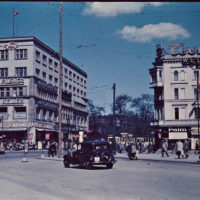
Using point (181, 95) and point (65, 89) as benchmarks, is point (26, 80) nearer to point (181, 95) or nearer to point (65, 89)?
point (65, 89)

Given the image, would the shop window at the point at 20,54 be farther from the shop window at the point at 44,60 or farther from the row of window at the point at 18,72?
the shop window at the point at 44,60

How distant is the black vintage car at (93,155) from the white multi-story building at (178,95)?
3930 centimetres

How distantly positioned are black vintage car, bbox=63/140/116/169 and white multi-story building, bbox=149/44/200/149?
39300 mm

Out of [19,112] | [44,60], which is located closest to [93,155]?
[19,112]

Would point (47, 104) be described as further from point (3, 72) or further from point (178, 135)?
point (178, 135)

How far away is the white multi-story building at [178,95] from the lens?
2350 inches

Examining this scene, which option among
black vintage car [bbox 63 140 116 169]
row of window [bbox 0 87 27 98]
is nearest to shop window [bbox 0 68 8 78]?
row of window [bbox 0 87 27 98]

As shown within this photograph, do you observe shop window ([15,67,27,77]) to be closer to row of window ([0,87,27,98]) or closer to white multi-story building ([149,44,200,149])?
row of window ([0,87,27,98])

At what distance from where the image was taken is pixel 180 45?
60.6 metres

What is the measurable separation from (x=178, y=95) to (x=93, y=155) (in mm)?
42310

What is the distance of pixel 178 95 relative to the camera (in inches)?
2379

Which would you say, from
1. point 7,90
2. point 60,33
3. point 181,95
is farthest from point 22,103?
point 60,33

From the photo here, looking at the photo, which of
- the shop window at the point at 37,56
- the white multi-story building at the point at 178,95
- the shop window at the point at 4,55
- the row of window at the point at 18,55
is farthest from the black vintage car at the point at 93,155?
the shop window at the point at 4,55

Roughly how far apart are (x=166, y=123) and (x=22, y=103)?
23.3 meters
